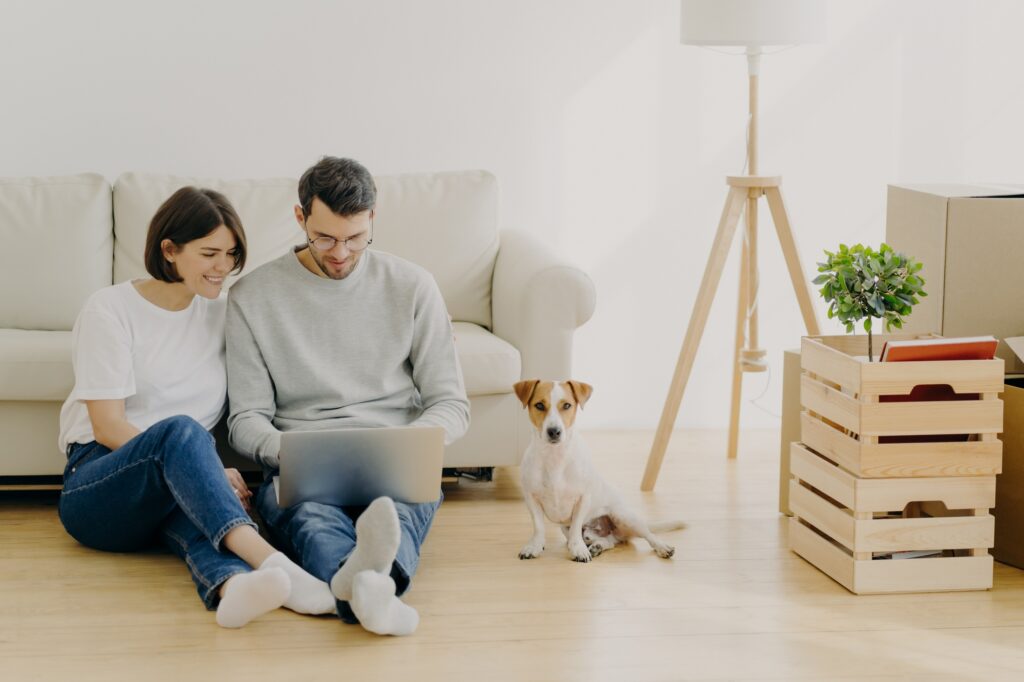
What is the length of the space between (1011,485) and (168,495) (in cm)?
186

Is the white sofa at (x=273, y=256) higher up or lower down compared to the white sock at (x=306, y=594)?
higher up

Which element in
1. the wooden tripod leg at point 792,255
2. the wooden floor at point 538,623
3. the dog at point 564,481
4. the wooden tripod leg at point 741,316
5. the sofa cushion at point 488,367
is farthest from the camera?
the wooden tripod leg at point 741,316

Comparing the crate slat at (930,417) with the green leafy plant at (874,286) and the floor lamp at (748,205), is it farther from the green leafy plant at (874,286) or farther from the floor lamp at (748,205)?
the floor lamp at (748,205)

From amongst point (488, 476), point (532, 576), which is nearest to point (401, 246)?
point (488, 476)

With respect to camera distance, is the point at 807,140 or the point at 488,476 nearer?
the point at 488,476

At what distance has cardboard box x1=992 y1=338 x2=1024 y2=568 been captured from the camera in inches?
102

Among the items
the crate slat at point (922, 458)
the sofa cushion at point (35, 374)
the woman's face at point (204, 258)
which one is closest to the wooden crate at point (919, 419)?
the crate slat at point (922, 458)

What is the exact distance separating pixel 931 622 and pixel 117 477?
167cm

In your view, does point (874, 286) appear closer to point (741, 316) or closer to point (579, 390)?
point (579, 390)

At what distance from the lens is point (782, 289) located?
4117 millimetres

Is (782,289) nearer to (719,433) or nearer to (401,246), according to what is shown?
(719,433)

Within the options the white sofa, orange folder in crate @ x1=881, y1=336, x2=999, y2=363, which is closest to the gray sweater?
the white sofa

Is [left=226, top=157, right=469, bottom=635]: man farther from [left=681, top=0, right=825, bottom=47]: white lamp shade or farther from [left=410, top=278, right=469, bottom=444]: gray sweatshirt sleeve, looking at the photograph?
[left=681, top=0, right=825, bottom=47]: white lamp shade

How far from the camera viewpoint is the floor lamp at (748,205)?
3.11 m
